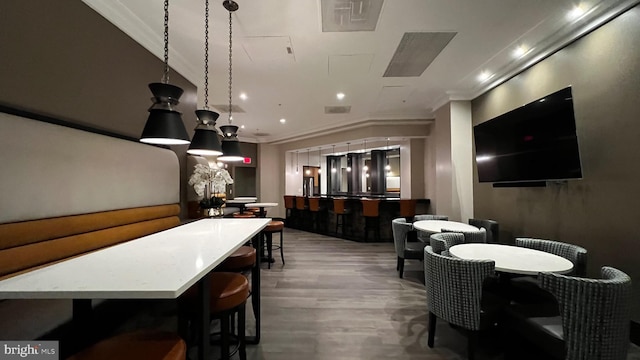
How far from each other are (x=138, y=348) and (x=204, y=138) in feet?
5.74

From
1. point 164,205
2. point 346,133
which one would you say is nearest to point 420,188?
point 346,133

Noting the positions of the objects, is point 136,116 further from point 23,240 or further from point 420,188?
point 420,188

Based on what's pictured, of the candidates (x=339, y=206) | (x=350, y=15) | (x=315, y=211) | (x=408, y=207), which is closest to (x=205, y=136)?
(x=350, y=15)

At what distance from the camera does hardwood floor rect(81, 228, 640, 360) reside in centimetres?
205

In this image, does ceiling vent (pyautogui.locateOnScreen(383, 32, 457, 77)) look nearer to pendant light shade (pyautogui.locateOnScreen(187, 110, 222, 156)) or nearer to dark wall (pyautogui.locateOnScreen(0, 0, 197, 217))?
pendant light shade (pyautogui.locateOnScreen(187, 110, 222, 156))

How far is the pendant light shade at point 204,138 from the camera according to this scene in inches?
89.0

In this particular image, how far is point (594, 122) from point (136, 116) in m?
5.01

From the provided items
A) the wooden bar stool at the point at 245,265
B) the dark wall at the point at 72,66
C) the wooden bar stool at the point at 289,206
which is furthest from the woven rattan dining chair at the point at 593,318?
the wooden bar stool at the point at 289,206

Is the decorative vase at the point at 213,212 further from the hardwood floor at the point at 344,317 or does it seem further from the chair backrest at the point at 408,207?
the chair backrest at the point at 408,207

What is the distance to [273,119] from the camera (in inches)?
257

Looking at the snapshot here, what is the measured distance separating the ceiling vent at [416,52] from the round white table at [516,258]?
251 cm


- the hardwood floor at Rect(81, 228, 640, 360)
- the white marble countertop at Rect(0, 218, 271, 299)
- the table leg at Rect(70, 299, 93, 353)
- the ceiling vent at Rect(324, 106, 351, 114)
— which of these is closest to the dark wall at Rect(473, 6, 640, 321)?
the hardwood floor at Rect(81, 228, 640, 360)

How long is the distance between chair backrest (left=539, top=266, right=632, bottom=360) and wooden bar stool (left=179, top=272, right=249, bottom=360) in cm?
207

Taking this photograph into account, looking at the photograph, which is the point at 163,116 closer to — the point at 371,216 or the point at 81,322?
the point at 81,322
